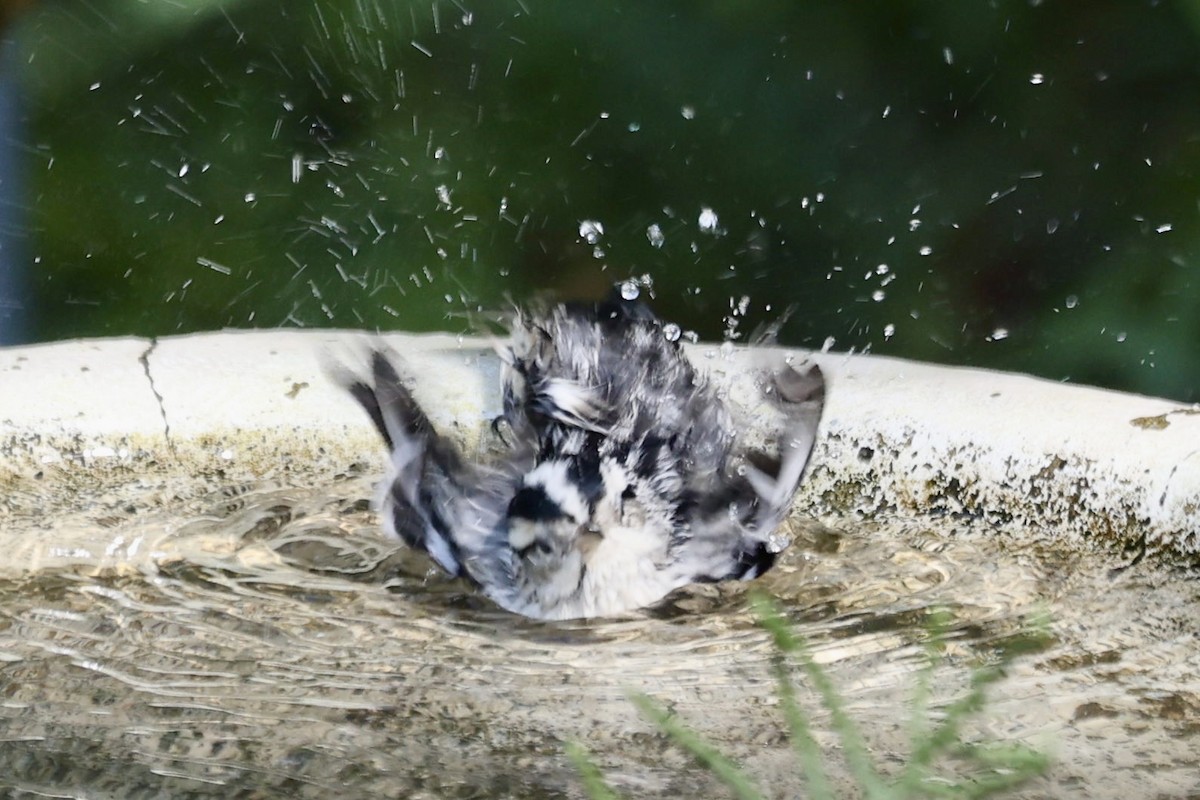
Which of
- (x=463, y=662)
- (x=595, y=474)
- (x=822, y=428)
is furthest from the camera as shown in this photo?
(x=822, y=428)

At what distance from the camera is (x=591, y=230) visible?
3170mm

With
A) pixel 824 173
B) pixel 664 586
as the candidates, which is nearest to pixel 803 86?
pixel 824 173

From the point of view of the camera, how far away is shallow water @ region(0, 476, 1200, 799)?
3.42ft

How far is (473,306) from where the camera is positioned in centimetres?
301

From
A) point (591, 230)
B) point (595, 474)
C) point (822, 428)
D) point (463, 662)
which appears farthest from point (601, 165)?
point (463, 662)

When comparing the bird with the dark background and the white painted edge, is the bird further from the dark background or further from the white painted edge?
the dark background

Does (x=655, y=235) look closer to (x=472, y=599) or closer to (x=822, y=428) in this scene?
(x=822, y=428)

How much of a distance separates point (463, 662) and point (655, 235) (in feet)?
6.50

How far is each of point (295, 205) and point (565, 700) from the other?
216cm

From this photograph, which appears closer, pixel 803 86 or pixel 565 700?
pixel 565 700

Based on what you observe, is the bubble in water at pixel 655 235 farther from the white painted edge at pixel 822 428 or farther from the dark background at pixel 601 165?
the white painted edge at pixel 822 428

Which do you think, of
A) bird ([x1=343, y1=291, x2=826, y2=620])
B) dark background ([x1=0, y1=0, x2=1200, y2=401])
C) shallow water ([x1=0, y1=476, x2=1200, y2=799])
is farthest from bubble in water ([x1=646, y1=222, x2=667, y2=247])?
shallow water ([x1=0, y1=476, x2=1200, y2=799])

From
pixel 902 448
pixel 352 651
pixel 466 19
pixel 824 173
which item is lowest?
pixel 352 651

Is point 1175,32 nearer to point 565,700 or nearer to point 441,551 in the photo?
point 441,551
